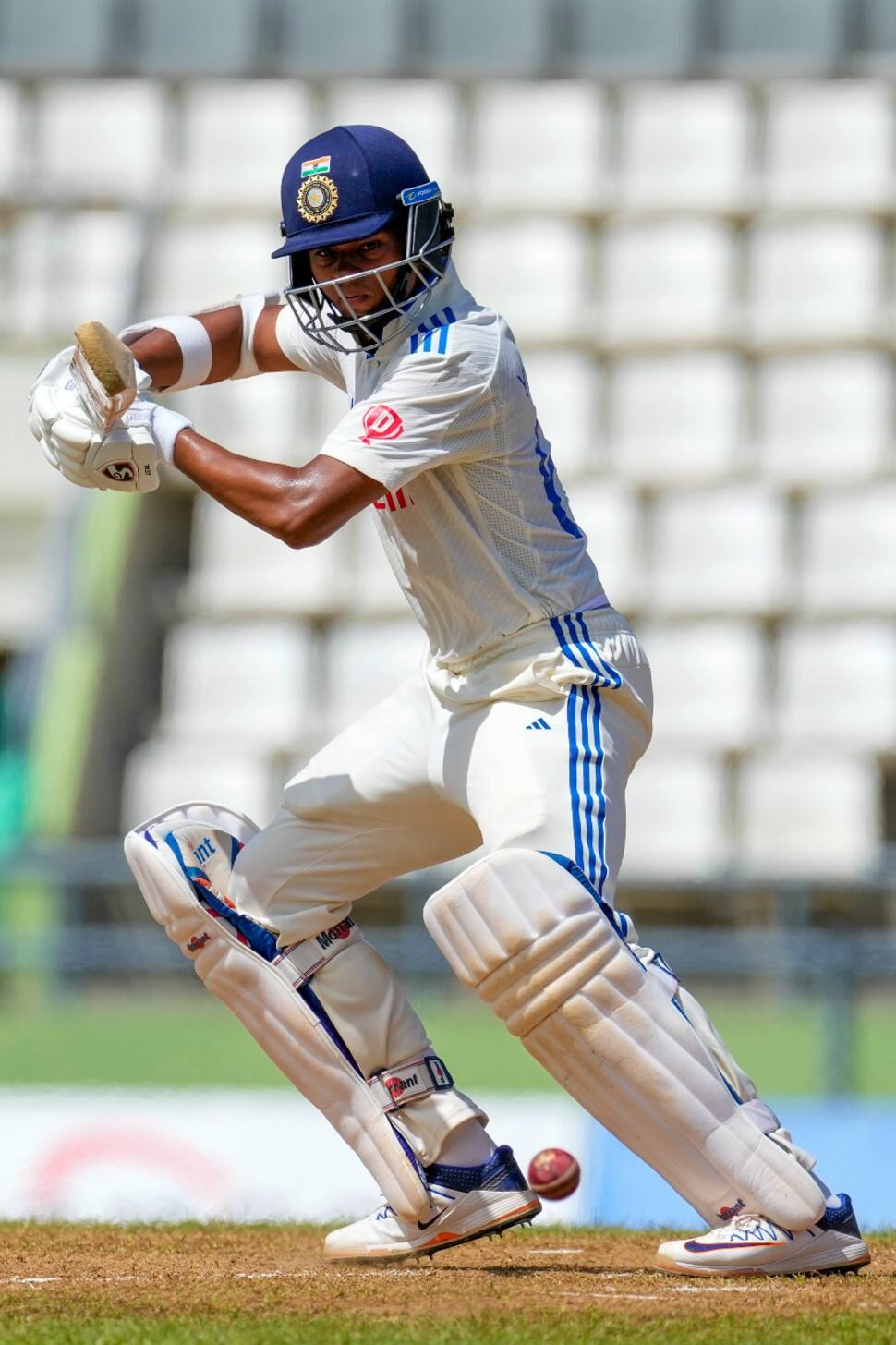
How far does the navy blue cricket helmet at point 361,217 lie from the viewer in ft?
13.7

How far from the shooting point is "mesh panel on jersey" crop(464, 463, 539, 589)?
14.0 feet

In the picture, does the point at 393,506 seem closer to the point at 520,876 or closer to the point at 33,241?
the point at 520,876

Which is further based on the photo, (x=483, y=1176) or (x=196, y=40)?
(x=196, y=40)

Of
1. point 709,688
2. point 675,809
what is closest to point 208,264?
point 709,688

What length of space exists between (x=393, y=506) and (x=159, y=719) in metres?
10.9

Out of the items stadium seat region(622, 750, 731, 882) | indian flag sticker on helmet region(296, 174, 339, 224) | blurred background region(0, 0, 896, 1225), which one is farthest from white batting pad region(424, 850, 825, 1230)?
stadium seat region(622, 750, 731, 882)

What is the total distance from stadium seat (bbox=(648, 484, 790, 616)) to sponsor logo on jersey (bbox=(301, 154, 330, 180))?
404 inches

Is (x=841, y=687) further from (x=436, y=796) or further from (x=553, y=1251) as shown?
(x=436, y=796)

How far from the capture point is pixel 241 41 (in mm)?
16812

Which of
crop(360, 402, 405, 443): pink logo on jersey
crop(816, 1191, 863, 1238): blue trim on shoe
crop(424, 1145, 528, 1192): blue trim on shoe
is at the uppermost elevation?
crop(360, 402, 405, 443): pink logo on jersey

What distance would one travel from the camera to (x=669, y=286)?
15.7 metres

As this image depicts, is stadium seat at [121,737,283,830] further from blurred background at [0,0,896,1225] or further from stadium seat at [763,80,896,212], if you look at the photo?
stadium seat at [763,80,896,212]

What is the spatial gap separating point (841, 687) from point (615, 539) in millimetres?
1812

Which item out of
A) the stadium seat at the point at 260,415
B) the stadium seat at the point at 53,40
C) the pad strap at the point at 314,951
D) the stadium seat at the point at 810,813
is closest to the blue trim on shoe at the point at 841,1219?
the pad strap at the point at 314,951
